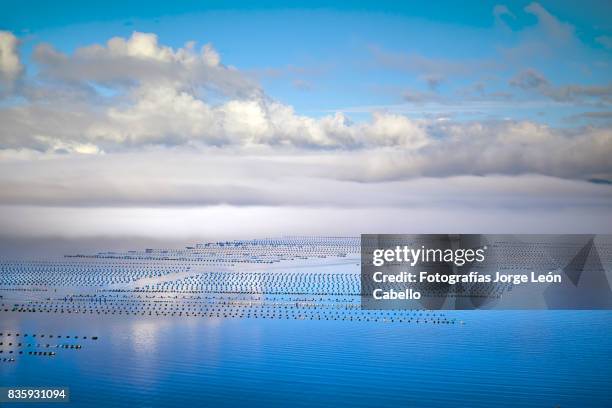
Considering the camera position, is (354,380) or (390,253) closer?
(354,380)

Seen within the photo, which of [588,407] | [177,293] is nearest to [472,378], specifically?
[588,407]

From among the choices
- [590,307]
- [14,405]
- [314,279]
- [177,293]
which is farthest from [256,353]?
[314,279]

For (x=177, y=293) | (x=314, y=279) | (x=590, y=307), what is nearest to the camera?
(x=590, y=307)

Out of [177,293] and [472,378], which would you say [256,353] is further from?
[177,293]

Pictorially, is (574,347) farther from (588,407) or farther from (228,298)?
(228,298)

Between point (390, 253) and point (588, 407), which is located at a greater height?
point (390, 253)

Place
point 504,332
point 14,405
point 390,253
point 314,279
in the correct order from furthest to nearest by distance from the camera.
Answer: point 314,279 < point 504,332 < point 390,253 < point 14,405
